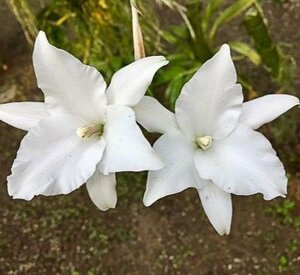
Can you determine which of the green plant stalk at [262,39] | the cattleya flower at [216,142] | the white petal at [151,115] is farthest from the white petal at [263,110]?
the green plant stalk at [262,39]

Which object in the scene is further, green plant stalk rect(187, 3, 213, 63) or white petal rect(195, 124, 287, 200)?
green plant stalk rect(187, 3, 213, 63)

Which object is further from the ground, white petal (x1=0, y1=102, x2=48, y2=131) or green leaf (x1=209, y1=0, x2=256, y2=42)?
white petal (x1=0, y1=102, x2=48, y2=131)

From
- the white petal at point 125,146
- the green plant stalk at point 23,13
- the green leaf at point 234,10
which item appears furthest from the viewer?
the green leaf at point 234,10

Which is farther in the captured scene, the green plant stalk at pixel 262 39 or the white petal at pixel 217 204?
the green plant stalk at pixel 262 39

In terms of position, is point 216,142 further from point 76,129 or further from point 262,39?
point 262,39

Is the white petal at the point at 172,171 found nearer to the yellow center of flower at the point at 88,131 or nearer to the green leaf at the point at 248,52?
the yellow center of flower at the point at 88,131

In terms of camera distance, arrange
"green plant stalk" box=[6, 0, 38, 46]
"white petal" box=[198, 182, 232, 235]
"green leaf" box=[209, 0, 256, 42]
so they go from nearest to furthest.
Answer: "white petal" box=[198, 182, 232, 235] → "green plant stalk" box=[6, 0, 38, 46] → "green leaf" box=[209, 0, 256, 42]

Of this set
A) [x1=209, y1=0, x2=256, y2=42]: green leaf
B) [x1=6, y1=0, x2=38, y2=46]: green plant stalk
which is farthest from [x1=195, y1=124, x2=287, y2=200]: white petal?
[x1=209, y1=0, x2=256, y2=42]: green leaf

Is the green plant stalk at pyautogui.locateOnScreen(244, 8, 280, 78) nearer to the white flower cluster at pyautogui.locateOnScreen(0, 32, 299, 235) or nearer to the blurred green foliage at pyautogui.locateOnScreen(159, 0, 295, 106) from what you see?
the blurred green foliage at pyautogui.locateOnScreen(159, 0, 295, 106)
